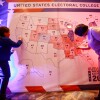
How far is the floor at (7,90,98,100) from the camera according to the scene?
315cm

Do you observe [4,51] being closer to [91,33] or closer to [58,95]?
[58,95]

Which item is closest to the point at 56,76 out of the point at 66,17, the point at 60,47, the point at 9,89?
the point at 60,47

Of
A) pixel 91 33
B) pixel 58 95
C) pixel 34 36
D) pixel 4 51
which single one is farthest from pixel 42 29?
pixel 58 95

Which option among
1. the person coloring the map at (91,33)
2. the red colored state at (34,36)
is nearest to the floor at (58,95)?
the person coloring the map at (91,33)

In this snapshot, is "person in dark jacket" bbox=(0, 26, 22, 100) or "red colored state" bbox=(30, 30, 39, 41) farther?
"red colored state" bbox=(30, 30, 39, 41)

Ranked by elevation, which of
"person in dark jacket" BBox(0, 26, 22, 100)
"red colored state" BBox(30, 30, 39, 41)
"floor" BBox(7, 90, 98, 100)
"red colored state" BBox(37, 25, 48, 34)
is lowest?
"floor" BBox(7, 90, 98, 100)

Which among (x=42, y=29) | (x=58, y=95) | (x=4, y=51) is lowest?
(x=58, y=95)

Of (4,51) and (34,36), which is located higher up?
(34,36)

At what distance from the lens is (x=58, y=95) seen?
10.7 feet

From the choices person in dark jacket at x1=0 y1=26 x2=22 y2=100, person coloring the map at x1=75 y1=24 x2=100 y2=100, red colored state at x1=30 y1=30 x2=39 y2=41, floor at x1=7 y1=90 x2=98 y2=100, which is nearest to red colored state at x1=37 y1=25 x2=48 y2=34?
red colored state at x1=30 y1=30 x2=39 y2=41

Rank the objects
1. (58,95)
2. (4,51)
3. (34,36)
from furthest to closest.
A: (34,36) → (58,95) → (4,51)

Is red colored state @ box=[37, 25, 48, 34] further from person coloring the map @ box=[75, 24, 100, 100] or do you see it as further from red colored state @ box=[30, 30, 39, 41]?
person coloring the map @ box=[75, 24, 100, 100]

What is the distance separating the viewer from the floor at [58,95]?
315 centimetres

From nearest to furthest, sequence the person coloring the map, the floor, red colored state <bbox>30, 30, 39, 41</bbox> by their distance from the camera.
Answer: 1. the person coloring the map
2. the floor
3. red colored state <bbox>30, 30, 39, 41</bbox>
